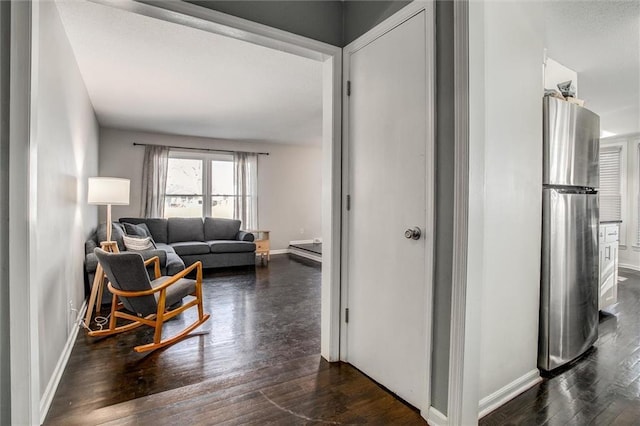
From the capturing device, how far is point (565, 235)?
2.20 metres

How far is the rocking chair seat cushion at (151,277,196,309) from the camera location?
2760mm

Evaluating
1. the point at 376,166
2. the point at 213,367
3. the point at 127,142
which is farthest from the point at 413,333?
the point at 127,142

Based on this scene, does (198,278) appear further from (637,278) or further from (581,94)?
→ (637,278)

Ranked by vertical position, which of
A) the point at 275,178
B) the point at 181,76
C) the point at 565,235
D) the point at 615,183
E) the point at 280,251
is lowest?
the point at 280,251

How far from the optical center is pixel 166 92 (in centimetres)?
401

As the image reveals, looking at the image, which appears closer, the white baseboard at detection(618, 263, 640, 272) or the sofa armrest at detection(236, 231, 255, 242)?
the white baseboard at detection(618, 263, 640, 272)

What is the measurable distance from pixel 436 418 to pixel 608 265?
3183 millimetres

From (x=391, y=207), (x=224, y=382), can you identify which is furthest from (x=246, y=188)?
(x=391, y=207)

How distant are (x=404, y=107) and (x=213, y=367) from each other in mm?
2073

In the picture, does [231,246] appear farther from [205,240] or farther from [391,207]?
[391,207]

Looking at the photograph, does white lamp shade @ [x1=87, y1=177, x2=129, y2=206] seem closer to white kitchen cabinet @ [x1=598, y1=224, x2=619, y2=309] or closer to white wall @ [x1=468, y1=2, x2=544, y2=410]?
white wall @ [x1=468, y1=2, x2=544, y2=410]

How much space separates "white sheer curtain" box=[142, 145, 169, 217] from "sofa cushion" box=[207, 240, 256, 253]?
4.62ft

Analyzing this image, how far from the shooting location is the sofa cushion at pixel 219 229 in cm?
631

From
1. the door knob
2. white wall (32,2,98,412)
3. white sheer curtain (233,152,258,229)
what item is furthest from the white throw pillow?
the door knob
